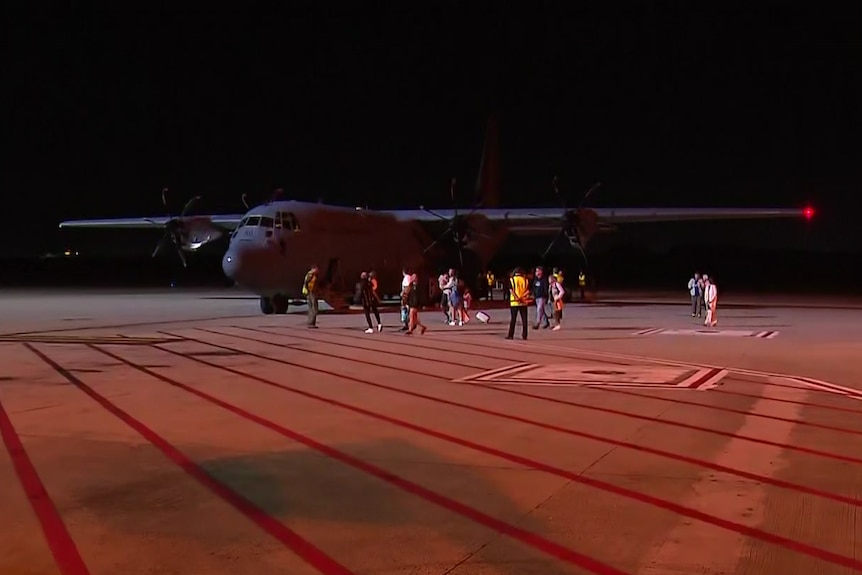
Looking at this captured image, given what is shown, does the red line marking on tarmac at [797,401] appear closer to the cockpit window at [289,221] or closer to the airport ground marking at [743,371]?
the airport ground marking at [743,371]

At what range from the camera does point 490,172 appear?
3809 centimetres

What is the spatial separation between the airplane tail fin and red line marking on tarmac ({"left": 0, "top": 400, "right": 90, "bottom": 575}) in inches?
1213

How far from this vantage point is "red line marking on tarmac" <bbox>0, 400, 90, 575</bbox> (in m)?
4.52

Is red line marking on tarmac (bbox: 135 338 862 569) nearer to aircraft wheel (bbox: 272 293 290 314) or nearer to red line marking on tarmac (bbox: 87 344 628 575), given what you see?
red line marking on tarmac (bbox: 87 344 628 575)

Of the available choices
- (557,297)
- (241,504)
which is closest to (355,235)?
(557,297)

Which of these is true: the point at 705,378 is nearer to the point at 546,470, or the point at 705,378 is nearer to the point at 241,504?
the point at 546,470

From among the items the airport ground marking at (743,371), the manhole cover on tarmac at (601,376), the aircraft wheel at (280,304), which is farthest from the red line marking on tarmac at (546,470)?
the aircraft wheel at (280,304)

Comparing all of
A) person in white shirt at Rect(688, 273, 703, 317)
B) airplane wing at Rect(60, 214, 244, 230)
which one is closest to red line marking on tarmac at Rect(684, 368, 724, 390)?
person in white shirt at Rect(688, 273, 703, 317)

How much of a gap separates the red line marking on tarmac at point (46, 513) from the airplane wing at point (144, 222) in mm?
25171

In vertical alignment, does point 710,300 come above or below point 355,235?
below

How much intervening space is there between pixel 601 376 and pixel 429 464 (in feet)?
19.1

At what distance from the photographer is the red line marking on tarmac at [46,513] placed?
4516 millimetres

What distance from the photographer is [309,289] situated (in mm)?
20781

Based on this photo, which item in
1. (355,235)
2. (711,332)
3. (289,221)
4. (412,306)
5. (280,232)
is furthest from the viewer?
(355,235)
